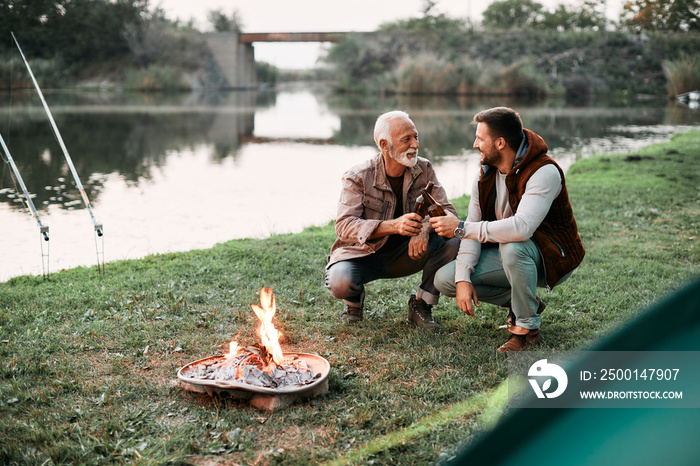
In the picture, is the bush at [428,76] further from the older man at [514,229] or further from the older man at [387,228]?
the older man at [514,229]

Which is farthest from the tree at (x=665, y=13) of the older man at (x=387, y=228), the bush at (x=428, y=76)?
the bush at (x=428, y=76)

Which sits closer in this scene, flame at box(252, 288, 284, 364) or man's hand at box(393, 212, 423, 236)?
flame at box(252, 288, 284, 364)

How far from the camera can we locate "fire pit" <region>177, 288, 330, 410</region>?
2895 millimetres

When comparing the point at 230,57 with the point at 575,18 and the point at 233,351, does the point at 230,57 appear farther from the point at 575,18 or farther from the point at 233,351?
the point at 233,351

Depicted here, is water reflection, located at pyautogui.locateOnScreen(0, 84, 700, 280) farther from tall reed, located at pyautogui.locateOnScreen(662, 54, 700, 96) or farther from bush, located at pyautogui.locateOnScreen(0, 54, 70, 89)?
tall reed, located at pyautogui.locateOnScreen(662, 54, 700, 96)

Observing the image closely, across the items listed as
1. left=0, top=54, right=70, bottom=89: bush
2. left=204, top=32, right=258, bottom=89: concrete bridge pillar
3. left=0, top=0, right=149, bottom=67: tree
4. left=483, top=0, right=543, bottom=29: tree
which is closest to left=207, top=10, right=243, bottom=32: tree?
left=204, top=32, right=258, bottom=89: concrete bridge pillar

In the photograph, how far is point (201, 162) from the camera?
12.4 m

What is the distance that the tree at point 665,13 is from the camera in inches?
425

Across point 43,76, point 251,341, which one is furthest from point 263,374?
point 43,76

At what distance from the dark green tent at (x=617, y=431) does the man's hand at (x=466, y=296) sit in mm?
2781

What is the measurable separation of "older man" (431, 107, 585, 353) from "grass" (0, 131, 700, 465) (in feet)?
1.19

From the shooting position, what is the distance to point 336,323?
13.4ft

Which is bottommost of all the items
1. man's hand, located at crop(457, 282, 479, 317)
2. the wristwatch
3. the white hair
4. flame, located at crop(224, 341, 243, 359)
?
flame, located at crop(224, 341, 243, 359)

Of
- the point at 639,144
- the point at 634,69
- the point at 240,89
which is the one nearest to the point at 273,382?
the point at 639,144
